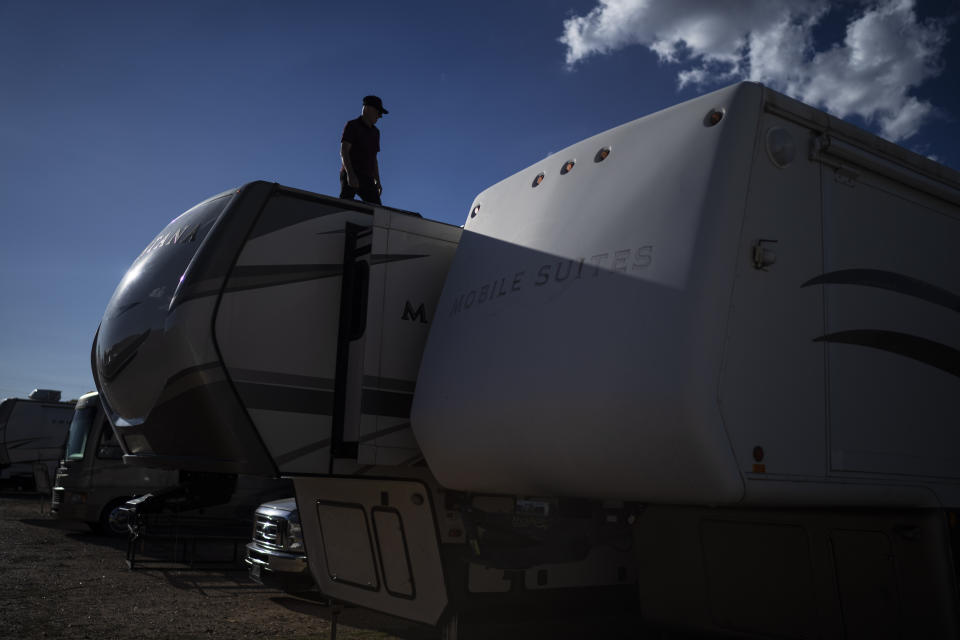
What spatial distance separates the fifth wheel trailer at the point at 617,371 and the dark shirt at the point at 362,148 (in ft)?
3.74

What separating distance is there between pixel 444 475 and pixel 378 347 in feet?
2.71

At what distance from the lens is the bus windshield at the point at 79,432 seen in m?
14.3

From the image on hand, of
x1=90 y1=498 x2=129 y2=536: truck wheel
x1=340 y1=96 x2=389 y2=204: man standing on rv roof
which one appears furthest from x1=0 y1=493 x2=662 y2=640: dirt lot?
x1=340 y1=96 x2=389 y2=204: man standing on rv roof

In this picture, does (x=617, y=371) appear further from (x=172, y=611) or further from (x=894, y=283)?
(x=172, y=611)

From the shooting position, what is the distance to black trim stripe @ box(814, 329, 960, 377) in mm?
3811

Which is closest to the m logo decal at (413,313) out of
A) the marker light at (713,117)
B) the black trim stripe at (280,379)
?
the black trim stripe at (280,379)

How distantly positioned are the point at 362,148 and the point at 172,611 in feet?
17.0

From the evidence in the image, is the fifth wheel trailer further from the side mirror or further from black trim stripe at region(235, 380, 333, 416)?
the side mirror

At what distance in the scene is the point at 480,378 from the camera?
410cm

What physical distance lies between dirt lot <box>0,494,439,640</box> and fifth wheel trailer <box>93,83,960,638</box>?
8.52ft

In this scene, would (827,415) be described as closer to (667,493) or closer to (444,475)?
(667,493)

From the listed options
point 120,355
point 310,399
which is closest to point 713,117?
point 310,399

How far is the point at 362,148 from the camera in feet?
19.6

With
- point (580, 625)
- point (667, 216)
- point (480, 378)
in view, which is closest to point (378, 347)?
point (480, 378)
